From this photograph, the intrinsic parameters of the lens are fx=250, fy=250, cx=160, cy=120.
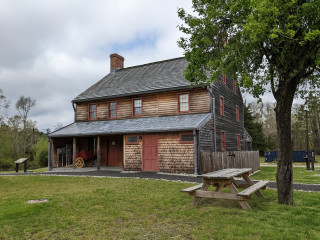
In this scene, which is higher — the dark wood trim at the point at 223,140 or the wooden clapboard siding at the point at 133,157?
the dark wood trim at the point at 223,140

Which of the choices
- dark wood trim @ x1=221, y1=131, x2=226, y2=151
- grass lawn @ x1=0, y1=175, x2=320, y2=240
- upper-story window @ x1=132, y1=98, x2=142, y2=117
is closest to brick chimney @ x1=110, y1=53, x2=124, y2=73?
upper-story window @ x1=132, y1=98, x2=142, y2=117

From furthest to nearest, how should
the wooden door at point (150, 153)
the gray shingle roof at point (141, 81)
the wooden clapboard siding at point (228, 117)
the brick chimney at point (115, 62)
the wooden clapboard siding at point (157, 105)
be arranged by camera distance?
the brick chimney at point (115, 62) < the gray shingle roof at point (141, 81) < the wooden clapboard siding at point (228, 117) < the wooden clapboard siding at point (157, 105) < the wooden door at point (150, 153)

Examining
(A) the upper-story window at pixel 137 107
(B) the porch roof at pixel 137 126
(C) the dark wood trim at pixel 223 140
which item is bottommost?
(C) the dark wood trim at pixel 223 140

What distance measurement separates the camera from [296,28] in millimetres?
6812

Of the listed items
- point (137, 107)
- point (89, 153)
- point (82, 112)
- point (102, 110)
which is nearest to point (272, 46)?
point (137, 107)

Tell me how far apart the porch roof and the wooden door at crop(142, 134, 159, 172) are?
2.46ft

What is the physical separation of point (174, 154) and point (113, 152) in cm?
753

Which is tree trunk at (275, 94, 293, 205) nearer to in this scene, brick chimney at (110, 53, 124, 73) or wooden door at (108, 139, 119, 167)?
wooden door at (108, 139, 119, 167)

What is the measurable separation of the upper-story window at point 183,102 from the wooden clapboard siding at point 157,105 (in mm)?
255

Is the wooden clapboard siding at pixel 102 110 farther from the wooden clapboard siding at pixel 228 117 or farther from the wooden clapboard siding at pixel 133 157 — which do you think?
the wooden clapboard siding at pixel 228 117

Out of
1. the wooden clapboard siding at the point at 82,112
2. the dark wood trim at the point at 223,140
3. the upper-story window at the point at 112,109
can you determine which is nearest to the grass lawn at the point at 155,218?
the dark wood trim at the point at 223,140

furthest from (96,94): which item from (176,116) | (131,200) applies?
(131,200)

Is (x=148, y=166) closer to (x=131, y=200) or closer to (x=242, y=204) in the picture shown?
(x=131, y=200)

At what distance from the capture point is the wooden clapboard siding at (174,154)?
50.1 feet
